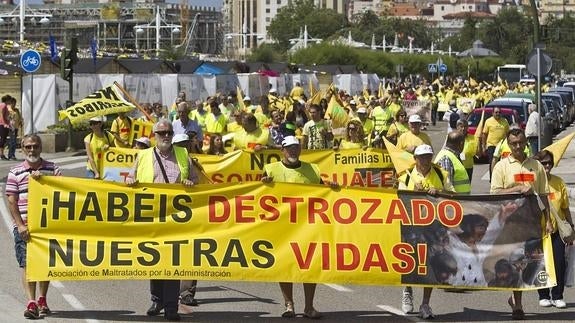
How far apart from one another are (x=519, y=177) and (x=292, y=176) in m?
1.92

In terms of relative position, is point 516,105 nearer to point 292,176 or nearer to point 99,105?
point 99,105

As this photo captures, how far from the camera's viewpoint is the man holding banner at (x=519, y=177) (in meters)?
12.3

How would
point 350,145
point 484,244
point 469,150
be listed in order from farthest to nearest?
point 350,145 → point 469,150 → point 484,244

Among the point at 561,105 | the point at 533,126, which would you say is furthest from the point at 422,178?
the point at 561,105

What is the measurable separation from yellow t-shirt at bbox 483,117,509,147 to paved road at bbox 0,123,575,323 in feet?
35.9

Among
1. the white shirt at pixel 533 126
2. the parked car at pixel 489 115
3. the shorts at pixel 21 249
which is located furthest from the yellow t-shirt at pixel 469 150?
the parked car at pixel 489 115

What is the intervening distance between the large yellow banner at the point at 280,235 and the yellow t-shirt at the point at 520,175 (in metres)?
0.26

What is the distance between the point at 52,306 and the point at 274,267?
2090 millimetres

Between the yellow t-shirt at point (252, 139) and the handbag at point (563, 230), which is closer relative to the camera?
the handbag at point (563, 230)

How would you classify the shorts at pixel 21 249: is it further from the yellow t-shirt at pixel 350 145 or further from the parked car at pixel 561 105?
the parked car at pixel 561 105

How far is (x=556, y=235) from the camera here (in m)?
12.7

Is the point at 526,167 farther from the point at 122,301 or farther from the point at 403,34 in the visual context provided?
the point at 403,34

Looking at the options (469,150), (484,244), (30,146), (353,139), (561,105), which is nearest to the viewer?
(30,146)

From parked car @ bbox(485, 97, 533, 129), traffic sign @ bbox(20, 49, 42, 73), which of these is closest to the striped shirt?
traffic sign @ bbox(20, 49, 42, 73)
